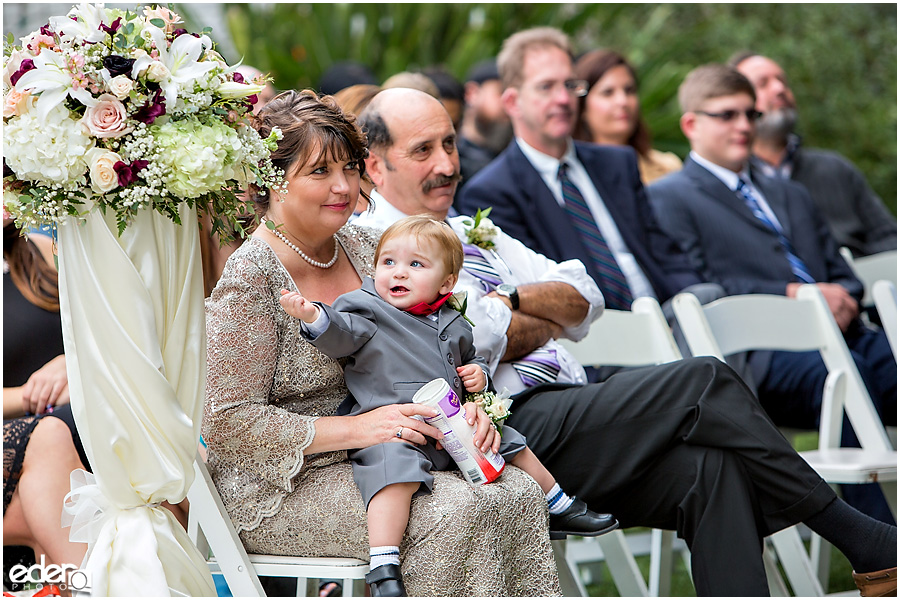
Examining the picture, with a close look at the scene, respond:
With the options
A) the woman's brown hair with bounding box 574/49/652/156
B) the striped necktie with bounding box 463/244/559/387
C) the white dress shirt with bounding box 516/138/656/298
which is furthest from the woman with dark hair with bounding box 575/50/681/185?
the striped necktie with bounding box 463/244/559/387

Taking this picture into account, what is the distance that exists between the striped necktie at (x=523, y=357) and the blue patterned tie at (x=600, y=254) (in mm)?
1060

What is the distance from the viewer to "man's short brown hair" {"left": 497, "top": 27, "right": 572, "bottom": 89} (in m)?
4.71

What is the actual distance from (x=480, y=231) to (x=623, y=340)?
0.70m

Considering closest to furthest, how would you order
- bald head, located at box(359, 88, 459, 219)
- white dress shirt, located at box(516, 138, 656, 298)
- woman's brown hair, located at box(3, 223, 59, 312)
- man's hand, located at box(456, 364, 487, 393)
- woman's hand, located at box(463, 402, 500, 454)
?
1. woman's hand, located at box(463, 402, 500, 454)
2. man's hand, located at box(456, 364, 487, 393)
3. bald head, located at box(359, 88, 459, 219)
4. woman's brown hair, located at box(3, 223, 59, 312)
5. white dress shirt, located at box(516, 138, 656, 298)

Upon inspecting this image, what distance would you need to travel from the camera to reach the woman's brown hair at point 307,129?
8.07 feet

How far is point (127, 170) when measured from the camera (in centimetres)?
201

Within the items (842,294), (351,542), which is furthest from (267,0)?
(351,542)

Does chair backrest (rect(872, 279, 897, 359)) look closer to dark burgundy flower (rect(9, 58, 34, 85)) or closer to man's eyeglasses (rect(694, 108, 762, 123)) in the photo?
man's eyeglasses (rect(694, 108, 762, 123))

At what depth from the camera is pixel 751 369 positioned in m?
4.18

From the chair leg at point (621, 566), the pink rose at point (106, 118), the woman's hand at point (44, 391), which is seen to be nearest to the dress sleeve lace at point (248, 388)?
the pink rose at point (106, 118)

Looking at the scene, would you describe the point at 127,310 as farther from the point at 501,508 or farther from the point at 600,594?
the point at 600,594

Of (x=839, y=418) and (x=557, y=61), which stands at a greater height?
(x=557, y=61)

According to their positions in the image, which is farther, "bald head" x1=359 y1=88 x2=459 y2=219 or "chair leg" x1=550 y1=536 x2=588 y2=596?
"bald head" x1=359 y1=88 x2=459 y2=219

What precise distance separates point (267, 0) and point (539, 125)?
6.98 m
